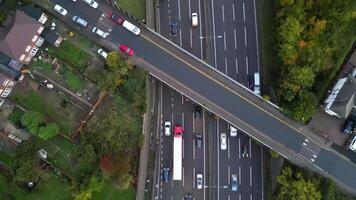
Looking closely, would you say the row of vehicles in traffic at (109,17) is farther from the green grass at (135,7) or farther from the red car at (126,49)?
the green grass at (135,7)

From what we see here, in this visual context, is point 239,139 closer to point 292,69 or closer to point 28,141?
point 292,69

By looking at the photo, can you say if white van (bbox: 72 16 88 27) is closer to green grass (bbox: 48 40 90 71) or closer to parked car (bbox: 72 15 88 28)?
parked car (bbox: 72 15 88 28)

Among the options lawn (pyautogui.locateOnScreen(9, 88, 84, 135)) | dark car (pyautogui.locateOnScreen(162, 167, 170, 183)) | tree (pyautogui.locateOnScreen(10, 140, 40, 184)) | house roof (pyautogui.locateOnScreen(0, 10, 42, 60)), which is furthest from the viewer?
dark car (pyautogui.locateOnScreen(162, 167, 170, 183))

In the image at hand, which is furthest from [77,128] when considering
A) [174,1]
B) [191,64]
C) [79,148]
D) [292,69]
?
[292,69]

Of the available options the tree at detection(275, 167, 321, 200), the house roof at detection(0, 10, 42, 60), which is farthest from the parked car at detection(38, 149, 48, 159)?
the tree at detection(275, 167, 321, 200)

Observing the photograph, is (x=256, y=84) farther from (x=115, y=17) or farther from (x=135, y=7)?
(x=115, y=17)

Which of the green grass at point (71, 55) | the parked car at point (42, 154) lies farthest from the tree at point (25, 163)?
the green grass at point (71, 55)
